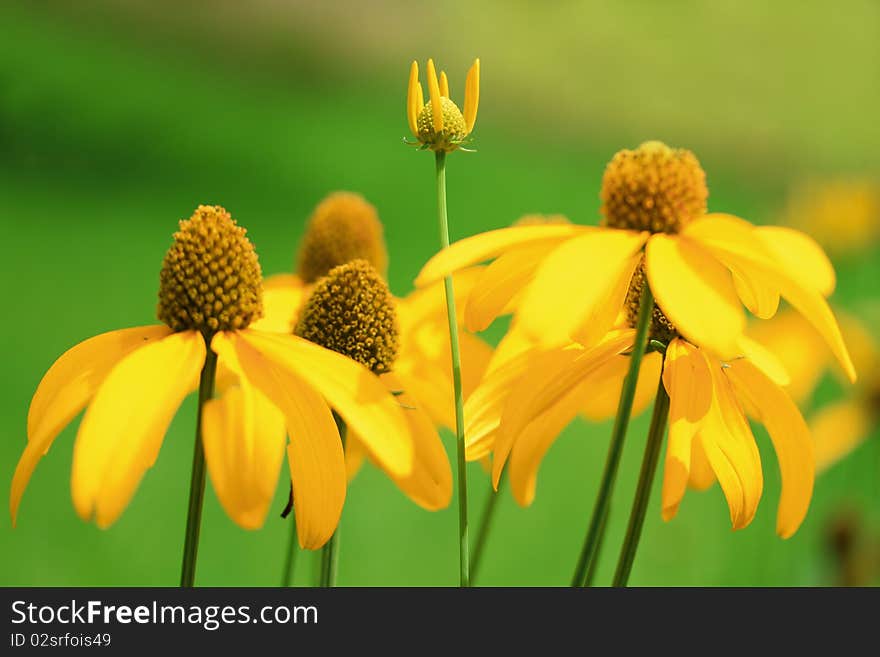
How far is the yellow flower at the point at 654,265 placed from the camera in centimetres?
29

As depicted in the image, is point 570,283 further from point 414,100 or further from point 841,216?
point 841,216

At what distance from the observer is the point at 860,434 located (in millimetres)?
854

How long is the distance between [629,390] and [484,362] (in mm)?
156

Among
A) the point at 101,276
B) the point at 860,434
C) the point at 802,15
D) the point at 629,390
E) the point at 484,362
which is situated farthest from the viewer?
the point at 802,15

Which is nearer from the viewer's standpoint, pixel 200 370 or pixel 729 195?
pixel 200 370

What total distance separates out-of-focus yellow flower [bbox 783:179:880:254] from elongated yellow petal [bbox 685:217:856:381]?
0.93 metres

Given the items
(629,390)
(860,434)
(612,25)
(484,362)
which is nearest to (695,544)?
(860,434)

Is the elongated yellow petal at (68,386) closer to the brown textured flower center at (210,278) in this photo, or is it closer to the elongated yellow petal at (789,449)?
the brown textured flower center at (210,278)

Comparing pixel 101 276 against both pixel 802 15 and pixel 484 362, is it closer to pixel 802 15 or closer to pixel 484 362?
pixel 484 362

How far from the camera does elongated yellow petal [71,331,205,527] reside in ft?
0.93

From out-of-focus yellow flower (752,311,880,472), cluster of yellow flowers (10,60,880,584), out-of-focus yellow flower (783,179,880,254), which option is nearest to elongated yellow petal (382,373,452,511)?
cluster of yellow flowers (10,60,880,584)

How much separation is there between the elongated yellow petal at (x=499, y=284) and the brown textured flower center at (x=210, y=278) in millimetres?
91

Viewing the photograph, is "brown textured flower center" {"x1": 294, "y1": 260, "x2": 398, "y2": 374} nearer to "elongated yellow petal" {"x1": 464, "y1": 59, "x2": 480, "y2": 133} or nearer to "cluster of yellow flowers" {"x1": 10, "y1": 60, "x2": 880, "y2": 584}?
"cluster of yellow flowers" {"x1": 10, "y1": 60, "x2": 880, "y2": 584}

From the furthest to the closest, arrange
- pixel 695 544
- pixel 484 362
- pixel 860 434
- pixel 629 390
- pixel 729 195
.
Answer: pixel 729 195 → pixel 695 544 → pixel 860 434 → pixel 484 362 → pixel 629 390
